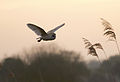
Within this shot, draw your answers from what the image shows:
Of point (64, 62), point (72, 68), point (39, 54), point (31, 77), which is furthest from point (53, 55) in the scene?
point (31, 77)

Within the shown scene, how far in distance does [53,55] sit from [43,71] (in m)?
6.59

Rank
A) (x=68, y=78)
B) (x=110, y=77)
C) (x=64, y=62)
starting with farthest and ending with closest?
(x=64, y=62), (x=68, y=78), (x=110, y=77)

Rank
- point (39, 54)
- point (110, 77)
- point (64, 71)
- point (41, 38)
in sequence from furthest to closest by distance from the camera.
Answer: point (39, 54)
point (64, 71)
point (110, 77)
point (41, 38)

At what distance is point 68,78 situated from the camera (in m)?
35.0

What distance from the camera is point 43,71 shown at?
38.2 meters

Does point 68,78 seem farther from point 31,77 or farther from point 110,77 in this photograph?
point 110,77

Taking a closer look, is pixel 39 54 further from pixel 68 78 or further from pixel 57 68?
pixel 68 78

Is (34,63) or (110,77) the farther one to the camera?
(34,63)

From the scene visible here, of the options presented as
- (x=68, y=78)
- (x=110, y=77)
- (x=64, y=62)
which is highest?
(x=64, y=62)

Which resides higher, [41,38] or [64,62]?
[64,62]

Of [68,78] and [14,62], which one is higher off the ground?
[14,62]

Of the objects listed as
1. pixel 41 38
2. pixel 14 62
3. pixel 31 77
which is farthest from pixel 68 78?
pixel 41 38

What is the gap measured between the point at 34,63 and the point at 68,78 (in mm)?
4774

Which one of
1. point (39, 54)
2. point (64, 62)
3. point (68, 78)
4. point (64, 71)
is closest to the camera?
point (68, 78)
